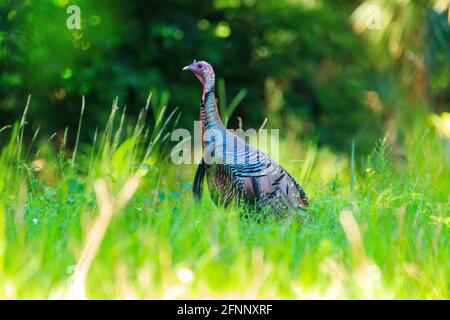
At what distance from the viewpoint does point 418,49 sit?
468 inches

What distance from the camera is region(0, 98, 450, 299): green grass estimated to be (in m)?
3.18

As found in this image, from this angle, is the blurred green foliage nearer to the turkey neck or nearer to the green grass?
the turkey neck

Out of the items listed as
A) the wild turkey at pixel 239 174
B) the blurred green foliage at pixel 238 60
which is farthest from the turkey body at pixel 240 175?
the blurred green foliage at pixel 238 60

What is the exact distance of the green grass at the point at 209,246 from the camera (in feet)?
10.4

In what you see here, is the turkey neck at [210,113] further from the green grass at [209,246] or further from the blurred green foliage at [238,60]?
the blurred green foliage at [238,60]

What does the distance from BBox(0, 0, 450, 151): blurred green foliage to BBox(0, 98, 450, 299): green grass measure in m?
3.85

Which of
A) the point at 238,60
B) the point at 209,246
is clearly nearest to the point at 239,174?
the point at 209,246

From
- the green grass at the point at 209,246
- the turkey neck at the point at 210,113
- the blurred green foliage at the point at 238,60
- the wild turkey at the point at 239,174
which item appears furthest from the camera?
the blurred green foliage at the point at 238,60

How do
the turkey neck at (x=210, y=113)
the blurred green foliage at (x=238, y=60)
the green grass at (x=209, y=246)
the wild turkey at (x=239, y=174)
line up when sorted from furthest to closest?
the blurred green foliage at (x=238, y=60) → the turkey neck at (x=210, y=113) → the wild turkey at (x=239, y=174) → the green grass at (x=209, y=246)

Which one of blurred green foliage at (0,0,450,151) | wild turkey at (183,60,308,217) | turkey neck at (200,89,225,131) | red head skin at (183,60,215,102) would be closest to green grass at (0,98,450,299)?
wild turkey at (183,60,308,217)

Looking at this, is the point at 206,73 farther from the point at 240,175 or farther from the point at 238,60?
the point at 238,60

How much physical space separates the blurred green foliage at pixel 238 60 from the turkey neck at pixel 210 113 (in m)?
3.75

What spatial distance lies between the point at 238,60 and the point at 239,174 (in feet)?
20.4
